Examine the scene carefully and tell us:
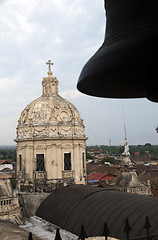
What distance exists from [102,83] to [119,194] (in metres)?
9.21

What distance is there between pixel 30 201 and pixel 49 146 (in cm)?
329

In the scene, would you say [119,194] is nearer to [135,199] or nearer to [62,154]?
[135,199]

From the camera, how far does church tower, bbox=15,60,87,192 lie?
52.6ft

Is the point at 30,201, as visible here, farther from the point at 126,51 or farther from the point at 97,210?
the point at 126,51

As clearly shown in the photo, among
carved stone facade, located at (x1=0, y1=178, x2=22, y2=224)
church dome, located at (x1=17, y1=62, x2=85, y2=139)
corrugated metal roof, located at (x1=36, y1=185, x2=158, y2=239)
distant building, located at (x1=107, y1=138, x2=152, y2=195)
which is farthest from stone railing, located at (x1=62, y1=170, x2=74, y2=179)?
distant building, located at (x1=107, y1=138, x2=152, y2=195)

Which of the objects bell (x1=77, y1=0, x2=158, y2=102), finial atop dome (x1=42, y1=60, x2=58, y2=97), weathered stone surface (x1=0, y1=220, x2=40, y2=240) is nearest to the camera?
bell (x1=77, y1=0, x2=158, y2=102)

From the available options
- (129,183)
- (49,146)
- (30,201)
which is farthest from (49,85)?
(129,183)

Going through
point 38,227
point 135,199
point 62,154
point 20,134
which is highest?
point 20,134

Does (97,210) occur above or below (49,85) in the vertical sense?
below

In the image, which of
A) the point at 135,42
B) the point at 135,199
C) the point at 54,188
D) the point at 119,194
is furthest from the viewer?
the point at 54,188

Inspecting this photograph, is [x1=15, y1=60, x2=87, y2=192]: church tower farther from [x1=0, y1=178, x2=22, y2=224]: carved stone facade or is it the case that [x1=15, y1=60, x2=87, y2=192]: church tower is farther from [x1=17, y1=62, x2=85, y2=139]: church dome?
[x1=0, y1=178, x2=22, y2=224]: carved stone facade

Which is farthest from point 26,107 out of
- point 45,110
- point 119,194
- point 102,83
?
point 102,83

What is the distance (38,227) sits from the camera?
41.4 ft

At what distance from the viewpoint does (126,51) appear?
2.33 m
